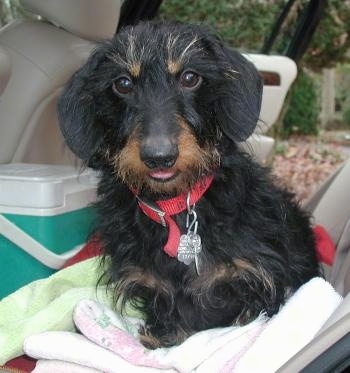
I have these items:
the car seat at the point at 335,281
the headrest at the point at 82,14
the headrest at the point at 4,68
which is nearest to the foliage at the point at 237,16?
the headrest at the point at 82,14

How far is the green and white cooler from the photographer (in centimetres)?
296

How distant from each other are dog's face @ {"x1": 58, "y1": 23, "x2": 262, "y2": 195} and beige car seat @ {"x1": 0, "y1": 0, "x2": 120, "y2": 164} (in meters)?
1.01

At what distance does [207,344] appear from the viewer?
2.14 metres

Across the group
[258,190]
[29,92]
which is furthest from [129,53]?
[29,92]

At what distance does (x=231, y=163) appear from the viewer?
2.36 metres

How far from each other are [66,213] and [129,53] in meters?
1.08

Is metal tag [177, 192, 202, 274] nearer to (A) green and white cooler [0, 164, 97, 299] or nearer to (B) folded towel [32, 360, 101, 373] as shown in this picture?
(B) folded towel [32, 360, 101, 373]

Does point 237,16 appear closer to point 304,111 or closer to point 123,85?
point 304,111

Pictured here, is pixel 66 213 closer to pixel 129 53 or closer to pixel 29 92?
pixel 29 92

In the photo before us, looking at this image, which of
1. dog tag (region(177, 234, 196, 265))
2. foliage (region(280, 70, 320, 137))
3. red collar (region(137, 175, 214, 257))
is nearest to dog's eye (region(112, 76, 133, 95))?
red collar (region(137, 175, 214, 257))

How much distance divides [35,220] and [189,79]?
3.78ft

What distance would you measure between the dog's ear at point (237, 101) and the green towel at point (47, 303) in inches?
32.5

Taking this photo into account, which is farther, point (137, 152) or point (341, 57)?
point (341, 57)

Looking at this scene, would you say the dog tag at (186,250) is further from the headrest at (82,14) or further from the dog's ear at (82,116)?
the headrest at (82,14)
